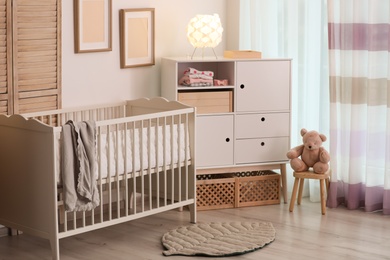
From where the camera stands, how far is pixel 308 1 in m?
4.90

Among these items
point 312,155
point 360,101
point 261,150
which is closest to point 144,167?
point 261,150

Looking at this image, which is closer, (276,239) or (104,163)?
(104,163)

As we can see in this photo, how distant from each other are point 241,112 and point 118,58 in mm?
820

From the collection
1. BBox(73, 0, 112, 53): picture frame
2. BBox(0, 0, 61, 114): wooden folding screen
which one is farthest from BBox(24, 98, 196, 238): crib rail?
BBox(73, 0, 112, 53): picture frame

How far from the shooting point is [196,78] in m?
4.74

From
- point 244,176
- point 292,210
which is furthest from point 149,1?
point 292,210

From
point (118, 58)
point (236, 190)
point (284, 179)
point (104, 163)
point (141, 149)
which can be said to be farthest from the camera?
point (284, 179)

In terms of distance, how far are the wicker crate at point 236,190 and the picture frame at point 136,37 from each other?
0.82m

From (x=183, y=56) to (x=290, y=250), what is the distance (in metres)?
1.68

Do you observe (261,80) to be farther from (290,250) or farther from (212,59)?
(290,250)

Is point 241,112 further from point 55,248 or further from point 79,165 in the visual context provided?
point 55,248

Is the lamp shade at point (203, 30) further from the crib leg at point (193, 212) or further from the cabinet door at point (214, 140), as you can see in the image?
the crib leg at point (193, 212)

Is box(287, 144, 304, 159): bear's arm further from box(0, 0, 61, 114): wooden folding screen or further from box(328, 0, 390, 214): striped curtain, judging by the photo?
box(0, 0, 61, 114): wooden folding screen

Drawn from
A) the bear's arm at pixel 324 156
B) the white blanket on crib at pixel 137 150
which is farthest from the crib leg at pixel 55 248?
the bear's arm at pixel 324 156
